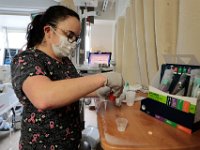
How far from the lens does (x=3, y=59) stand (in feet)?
16.1

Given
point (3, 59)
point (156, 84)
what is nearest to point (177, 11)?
point (156, 84)

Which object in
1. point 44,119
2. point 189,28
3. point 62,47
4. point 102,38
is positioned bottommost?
point 44,119

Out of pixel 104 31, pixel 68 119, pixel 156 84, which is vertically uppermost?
pixel 104 31

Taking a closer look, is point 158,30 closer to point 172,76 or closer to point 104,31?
point 172,76

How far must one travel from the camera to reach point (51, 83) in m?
0.71

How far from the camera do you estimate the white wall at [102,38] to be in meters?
6.58

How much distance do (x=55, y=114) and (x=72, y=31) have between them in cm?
42

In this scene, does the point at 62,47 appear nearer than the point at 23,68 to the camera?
No

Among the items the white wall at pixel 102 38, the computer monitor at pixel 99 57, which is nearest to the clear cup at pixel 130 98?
the computer monitor at pixel 99 57

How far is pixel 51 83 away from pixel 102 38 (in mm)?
6116

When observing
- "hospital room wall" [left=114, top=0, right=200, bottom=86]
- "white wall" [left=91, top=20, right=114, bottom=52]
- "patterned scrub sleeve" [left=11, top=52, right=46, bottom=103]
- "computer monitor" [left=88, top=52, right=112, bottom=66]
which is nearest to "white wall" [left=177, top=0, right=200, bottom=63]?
"hospital room wall" [left=114, top=0, right=200, bottom=86]

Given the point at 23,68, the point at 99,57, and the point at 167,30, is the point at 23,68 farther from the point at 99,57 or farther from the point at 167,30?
the point at 99,57

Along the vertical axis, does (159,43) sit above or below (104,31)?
below

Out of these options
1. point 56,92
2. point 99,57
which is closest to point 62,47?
point 56,92
